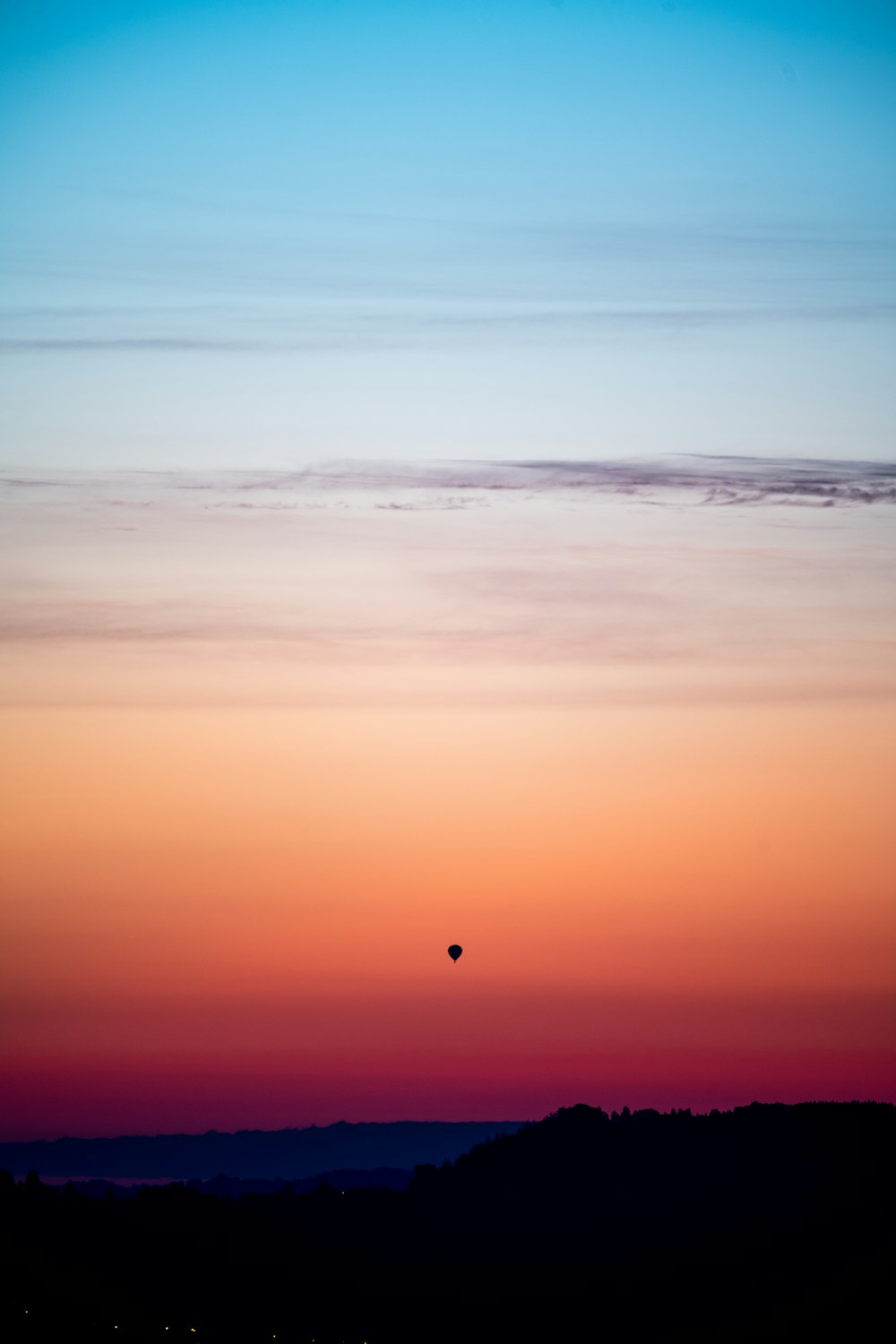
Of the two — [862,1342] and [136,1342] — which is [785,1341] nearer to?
[862,1342]

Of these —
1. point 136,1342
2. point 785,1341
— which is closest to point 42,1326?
point 136,1342

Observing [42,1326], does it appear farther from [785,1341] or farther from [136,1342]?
[785,1341]

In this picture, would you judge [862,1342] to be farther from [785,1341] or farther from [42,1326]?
[42,1326]

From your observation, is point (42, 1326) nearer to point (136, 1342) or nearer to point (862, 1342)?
point (136, 1342)

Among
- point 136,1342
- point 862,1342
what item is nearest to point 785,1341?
point 862,1342
